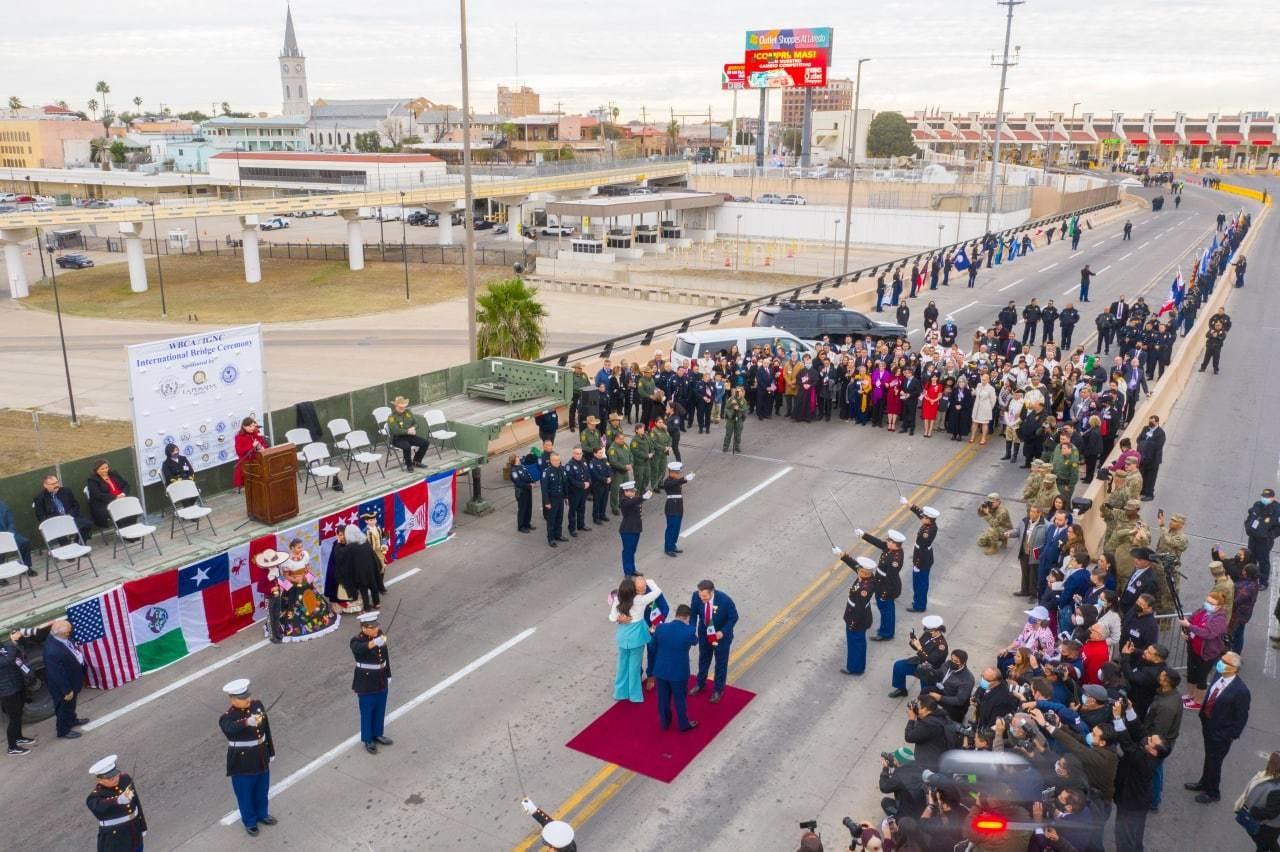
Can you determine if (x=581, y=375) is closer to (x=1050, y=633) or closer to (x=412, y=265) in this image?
(x=1050, y=633)

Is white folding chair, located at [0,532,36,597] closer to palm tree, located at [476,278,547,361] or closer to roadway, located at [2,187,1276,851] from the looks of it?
roadway, located at [2,187,1276,851]

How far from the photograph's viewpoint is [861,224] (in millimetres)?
74625

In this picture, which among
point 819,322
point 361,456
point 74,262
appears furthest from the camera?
point 74,262

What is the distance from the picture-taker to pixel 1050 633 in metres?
10.9

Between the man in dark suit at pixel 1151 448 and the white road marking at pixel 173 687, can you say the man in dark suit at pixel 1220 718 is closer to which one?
the man in dark suit at pixel 1151 448

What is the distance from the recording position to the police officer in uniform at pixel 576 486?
15.4 metres

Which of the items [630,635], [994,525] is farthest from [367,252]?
[630,635]

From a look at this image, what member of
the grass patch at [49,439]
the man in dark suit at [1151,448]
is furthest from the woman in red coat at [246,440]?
the man in dark suit at [1151,448]

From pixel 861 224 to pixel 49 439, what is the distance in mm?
59508

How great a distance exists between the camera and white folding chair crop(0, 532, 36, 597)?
11.0 meters

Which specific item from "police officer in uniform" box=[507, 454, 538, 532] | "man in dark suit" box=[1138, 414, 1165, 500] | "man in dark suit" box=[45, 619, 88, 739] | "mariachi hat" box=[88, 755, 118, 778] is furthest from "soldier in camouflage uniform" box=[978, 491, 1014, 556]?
"man in dark suit" box=[45, 619, 88, 739]

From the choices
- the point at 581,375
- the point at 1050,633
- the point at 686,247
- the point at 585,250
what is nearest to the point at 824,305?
the point at 581,375

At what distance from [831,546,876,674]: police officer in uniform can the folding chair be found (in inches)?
293

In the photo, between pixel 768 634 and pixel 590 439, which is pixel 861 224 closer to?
pixel 590 439
